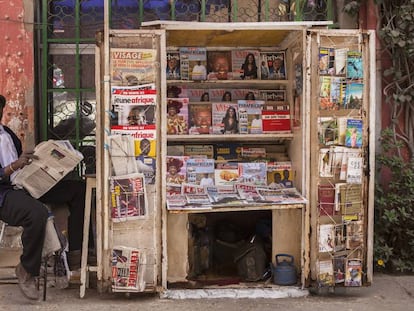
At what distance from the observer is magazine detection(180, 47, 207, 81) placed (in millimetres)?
5633

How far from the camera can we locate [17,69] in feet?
19.0

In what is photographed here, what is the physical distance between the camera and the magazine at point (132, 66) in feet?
16.0

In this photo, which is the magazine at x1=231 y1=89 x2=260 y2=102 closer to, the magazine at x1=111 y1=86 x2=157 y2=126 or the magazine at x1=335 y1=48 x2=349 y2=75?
the magazine at x1=335 y1=48 x2=349 y2=75

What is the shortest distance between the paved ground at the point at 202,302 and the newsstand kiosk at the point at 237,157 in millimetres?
129

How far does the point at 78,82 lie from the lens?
5.93 meters

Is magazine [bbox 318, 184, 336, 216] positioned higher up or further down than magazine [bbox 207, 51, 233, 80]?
further down

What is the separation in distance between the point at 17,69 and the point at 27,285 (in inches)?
77.9

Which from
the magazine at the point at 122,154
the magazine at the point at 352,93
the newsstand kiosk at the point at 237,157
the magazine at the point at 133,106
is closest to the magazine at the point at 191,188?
the newsstand kiosk at the point at 237,157

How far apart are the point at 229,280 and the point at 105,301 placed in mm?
1057

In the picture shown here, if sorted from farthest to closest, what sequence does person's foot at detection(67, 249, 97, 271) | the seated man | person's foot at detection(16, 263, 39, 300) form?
person's foot at detection(67, 249, 97, 271)
person's foot at detection(16, 263, 39, 300)
the seated man

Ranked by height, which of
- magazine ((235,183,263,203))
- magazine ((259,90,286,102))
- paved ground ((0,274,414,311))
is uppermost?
magazine ((259,90,286,102))

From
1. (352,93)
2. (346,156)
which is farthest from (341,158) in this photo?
(352,93)

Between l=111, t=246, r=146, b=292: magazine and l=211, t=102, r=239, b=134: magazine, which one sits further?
l=211, t=102, r=239, b=134: magazine

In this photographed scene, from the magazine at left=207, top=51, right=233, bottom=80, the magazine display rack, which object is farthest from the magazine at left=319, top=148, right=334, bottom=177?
the magazine at left=207, top=51, right=233, bottom=80
